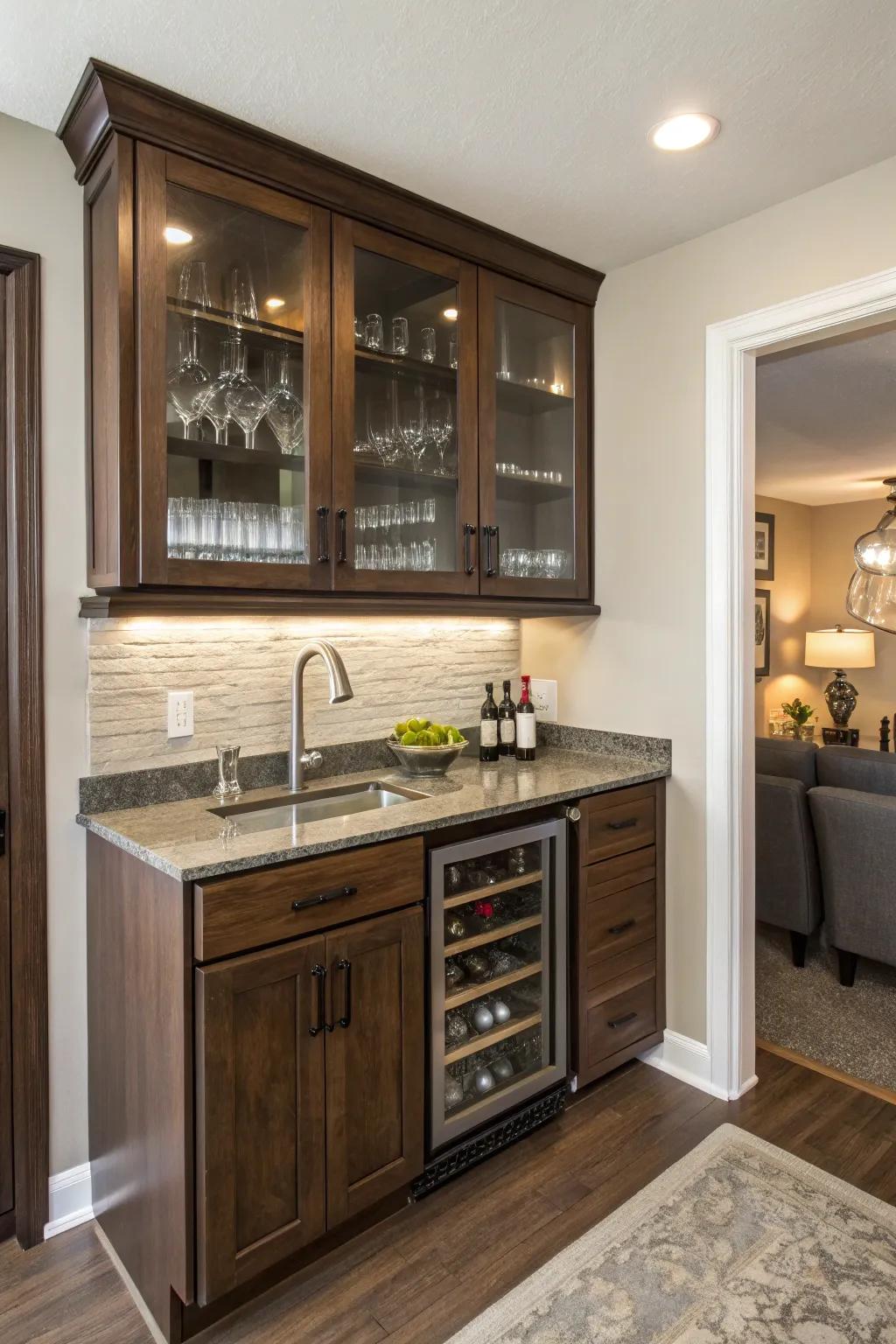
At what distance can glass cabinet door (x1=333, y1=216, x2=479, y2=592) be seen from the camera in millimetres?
2094

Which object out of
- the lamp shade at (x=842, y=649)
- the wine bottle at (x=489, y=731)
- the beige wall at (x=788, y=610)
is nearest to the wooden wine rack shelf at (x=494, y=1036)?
the wine bottle at (x=489, y=731)

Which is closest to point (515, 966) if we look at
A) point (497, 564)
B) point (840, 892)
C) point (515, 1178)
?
point (515, 1178)

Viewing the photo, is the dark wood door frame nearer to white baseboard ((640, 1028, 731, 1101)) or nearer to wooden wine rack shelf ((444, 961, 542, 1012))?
wooden wine rack shelf ((444, 961, 542, 1012))

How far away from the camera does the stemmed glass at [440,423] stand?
7.64ft

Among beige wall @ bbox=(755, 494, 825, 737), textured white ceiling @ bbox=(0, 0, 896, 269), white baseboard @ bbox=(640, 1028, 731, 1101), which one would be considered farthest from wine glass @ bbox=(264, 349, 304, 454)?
beige wall @ bbox=(755, 494, 825, 737)

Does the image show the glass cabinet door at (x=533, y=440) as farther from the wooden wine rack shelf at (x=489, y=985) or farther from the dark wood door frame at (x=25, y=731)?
the dark wood door frame at (x=25, y=731)

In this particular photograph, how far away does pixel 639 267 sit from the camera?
2641 mm

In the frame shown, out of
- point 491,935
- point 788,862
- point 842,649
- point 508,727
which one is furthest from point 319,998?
point 842,649

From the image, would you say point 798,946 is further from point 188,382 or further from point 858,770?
point 188,382

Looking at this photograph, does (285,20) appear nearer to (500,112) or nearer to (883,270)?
(500,112)

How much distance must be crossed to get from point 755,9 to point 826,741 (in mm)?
6161

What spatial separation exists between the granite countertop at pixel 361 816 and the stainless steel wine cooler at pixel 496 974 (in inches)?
3.8

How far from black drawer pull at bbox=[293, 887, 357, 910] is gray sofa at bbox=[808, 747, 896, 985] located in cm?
224

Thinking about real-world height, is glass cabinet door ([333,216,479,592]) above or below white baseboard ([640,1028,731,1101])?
above
